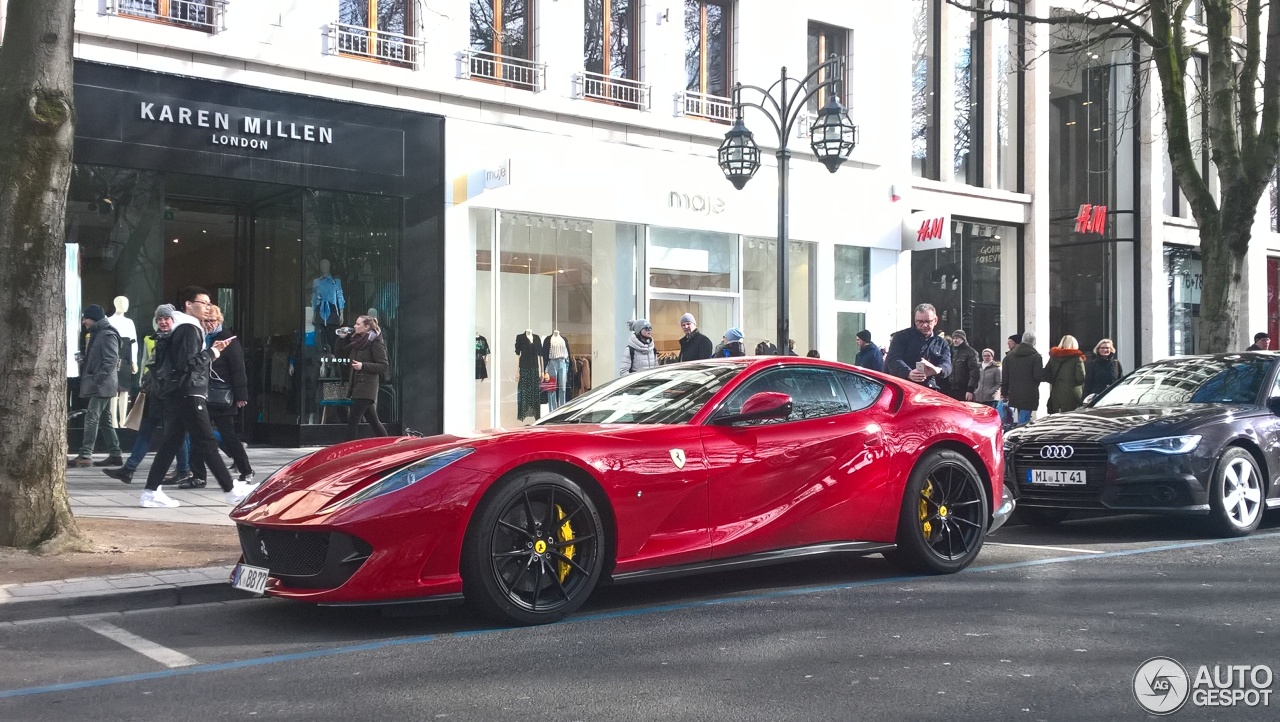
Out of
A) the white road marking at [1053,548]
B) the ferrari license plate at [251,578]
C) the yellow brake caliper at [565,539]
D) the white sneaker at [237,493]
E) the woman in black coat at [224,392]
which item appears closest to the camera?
the ferrari license plate at [251,578]

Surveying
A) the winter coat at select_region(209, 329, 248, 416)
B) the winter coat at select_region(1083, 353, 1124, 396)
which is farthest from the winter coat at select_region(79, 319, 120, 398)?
the winter coat at select_region(1083, 353, 1124, 396)

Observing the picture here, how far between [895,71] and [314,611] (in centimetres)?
1878

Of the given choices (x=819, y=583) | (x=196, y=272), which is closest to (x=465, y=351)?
(x=196, y=272)

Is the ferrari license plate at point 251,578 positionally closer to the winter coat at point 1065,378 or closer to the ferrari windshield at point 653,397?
the ferrari windshield at point 653,397

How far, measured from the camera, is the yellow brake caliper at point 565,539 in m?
5.77

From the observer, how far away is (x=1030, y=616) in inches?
234

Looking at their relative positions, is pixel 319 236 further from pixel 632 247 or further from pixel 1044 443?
pixel 1044 443

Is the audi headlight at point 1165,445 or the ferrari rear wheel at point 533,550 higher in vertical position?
the audi headlight at point 1165,445

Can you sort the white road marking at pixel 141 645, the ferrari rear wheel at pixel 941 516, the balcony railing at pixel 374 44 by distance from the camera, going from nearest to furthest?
the white road marking at pixel 141 645
the ferrari rear wheel at pixel 941 516
the balcony railing at pixel 374 44

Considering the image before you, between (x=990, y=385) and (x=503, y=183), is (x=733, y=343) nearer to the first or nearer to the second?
(x=503, y=183)

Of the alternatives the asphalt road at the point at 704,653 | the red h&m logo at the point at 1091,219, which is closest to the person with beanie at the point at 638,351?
the asphalt road at the point at 704,653

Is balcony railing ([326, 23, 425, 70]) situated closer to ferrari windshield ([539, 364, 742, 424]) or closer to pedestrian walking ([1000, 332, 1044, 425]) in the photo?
pedestrian walking ([1000, 332, 1044, 425])

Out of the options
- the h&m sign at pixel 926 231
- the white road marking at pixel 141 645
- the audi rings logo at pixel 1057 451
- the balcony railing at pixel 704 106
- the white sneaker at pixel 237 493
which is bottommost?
the white road marking at pixel 141 645

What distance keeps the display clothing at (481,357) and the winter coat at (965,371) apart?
6.47 meters
